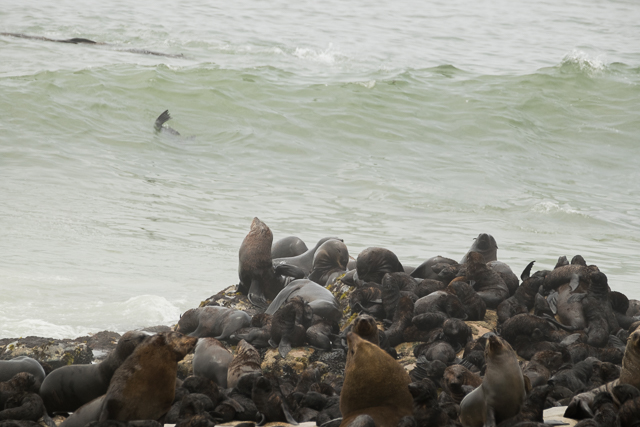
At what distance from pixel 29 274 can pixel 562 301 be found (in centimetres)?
566

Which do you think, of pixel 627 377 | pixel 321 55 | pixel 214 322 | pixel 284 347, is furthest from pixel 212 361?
pixel 321 55

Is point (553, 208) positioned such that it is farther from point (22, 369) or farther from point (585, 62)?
point (585, 62)

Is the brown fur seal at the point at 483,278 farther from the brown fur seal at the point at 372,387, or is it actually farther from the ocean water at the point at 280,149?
the ocean water at the point at 280,149

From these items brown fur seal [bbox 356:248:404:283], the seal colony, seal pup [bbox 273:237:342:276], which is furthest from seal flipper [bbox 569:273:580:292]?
seal pup [bbox 273:237:342:276]

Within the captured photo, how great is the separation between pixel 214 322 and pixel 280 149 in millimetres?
12322

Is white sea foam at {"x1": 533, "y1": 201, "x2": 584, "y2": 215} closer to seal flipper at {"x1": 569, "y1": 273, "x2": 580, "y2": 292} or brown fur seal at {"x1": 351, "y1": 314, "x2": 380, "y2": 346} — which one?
seal flipper at {"x1": 569, "y1": 273, "x2": 580, "y2": 292}

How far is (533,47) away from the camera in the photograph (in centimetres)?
2991

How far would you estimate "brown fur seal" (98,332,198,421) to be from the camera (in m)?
3.00

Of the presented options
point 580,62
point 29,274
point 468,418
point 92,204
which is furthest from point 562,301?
point 580,62

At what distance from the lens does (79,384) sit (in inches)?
135

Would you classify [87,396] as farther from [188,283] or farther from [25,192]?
[25,192]

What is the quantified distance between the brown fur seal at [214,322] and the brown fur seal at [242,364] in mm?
497

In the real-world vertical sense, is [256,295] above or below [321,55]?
below

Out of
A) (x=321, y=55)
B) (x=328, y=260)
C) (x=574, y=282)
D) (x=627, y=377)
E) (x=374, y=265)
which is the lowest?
(x=328, y=260)
